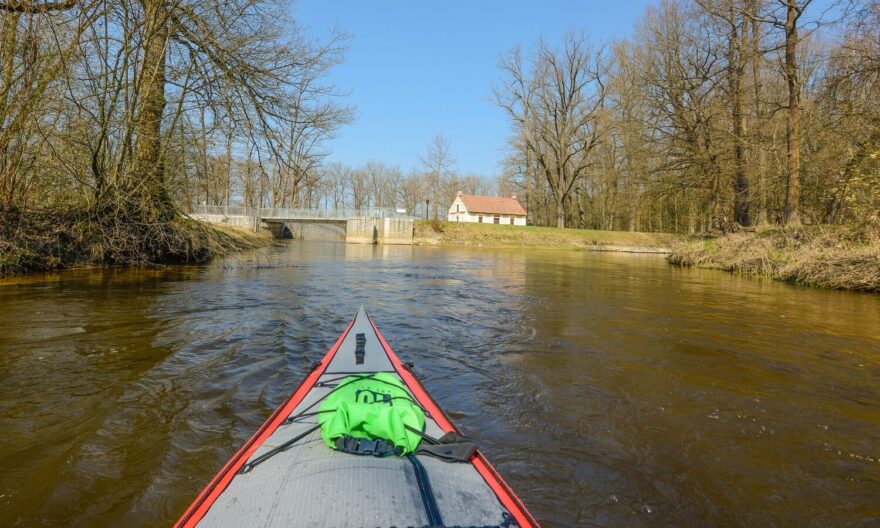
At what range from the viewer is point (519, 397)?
4.06 meters

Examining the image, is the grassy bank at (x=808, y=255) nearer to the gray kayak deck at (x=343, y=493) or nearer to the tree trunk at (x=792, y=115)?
the tree trunk at (x=792, y=115)

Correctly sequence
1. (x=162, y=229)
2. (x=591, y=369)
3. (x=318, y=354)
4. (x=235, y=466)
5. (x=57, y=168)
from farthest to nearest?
(x=162, y=229) < (x=57, y=168) < (x=318, y=354) < (x=591, y=369) < (x=235, y=466)

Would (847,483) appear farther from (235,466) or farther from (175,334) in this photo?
(175,334)

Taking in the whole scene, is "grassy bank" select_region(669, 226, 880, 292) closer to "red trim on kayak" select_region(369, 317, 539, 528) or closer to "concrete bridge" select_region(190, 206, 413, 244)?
"red trim on kayak" select_region(369, 317, 539, 528)

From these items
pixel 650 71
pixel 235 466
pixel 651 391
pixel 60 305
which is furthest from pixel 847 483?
pixel 650 71

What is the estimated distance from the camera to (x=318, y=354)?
17.1ft

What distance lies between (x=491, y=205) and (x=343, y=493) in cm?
5812

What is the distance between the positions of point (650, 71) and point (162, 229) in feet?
70.4

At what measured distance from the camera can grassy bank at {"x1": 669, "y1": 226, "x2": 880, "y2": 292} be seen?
10344 mm

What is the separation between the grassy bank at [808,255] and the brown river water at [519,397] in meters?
2.89

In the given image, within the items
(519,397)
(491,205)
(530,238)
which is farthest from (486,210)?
(519,397)

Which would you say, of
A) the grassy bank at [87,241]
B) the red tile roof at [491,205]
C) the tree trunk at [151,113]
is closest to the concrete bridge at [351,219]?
the grassy bank at [87,241]

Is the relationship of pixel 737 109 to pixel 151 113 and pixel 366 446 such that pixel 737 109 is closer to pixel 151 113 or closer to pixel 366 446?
pixel 151 113

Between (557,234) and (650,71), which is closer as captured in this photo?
(650,71)
